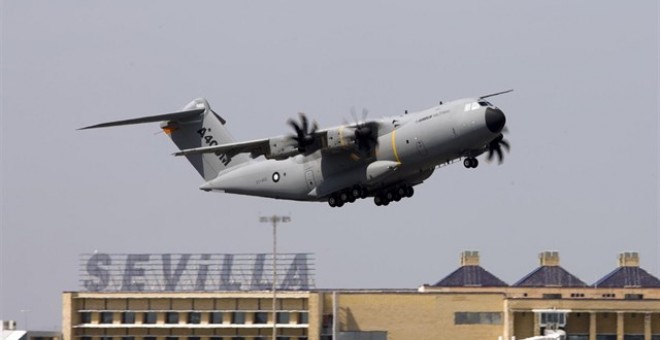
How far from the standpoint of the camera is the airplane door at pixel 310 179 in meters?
66.3

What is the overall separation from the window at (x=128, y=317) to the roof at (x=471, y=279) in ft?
151

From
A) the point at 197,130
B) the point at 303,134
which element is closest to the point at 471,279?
the point at 197,130

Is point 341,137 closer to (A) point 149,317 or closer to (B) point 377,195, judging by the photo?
(B) point 377,195

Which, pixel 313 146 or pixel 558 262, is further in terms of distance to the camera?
pixel 558 262

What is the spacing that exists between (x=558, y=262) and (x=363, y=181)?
238ft

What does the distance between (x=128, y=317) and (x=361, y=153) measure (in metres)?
29.5

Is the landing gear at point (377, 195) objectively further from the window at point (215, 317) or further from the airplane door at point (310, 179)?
the window at point (215, 317)

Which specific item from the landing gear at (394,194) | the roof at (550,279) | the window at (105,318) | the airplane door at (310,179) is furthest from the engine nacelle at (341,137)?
the roof at (550,279)

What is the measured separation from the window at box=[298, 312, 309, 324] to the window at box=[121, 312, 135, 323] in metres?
10.0

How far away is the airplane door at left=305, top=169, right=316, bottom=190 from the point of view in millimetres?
66312

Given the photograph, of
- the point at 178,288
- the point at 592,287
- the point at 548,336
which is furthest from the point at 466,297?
the point at 592,287

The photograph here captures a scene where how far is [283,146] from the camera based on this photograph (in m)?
65.1

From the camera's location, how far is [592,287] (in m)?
125

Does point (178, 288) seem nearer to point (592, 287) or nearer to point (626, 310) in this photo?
point (626, 310)
